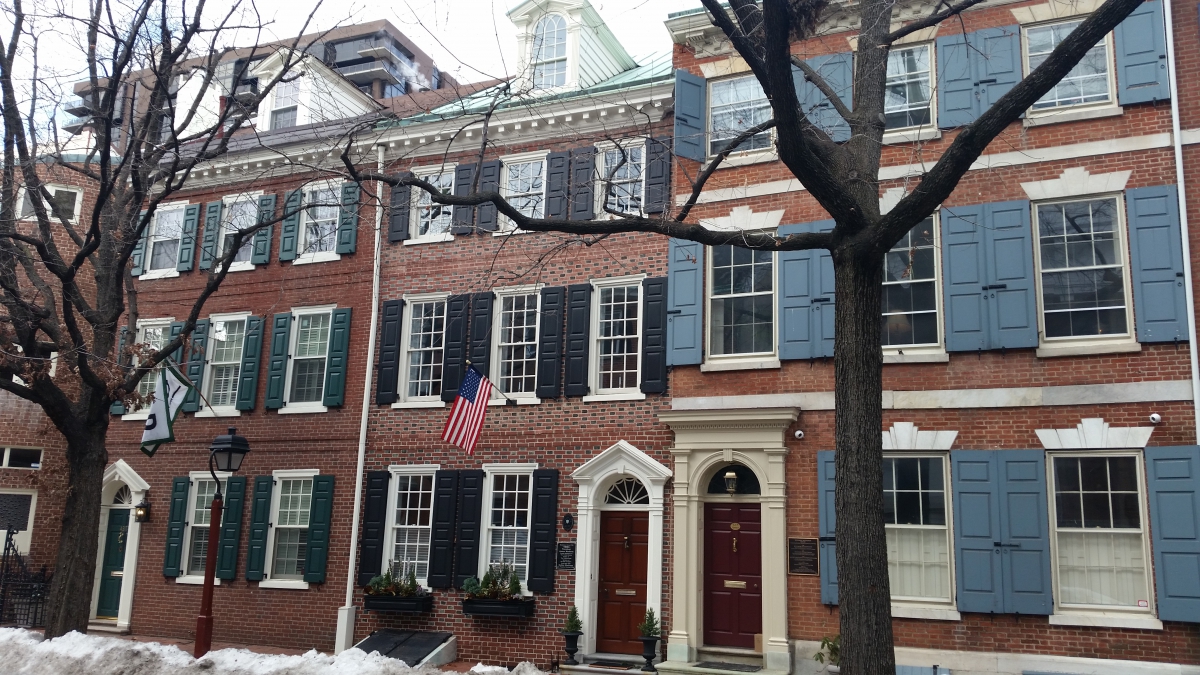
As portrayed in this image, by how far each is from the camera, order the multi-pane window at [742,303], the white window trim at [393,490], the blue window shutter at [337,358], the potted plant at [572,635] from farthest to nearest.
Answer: the blue window shutter at [337,358]
the white window trim at [393,490]
the multi-pane window at [742,303]
the potted plant at [572,635]

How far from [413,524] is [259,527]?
10.5 ft

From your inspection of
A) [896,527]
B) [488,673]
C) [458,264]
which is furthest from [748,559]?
[458,264]

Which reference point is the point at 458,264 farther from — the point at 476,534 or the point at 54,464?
the point at 54,464

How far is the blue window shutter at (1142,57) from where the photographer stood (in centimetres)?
1280

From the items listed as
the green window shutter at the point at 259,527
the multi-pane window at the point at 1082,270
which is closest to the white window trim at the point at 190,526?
the green window shutter at the point at 259,527

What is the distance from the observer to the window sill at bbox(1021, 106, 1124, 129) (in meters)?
13.0

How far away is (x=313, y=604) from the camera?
16.8m

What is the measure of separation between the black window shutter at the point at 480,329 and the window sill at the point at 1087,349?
28.6 ft

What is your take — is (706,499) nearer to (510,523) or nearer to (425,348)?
(510,523)

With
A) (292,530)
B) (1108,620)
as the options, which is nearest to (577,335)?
(292,530)

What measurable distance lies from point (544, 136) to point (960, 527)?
9.45 meters

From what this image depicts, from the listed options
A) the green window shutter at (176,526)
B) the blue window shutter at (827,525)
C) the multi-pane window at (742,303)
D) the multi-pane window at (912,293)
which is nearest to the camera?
the blue window shutter at (827,525)

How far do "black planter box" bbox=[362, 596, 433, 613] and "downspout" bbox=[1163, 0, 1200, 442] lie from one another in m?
11.3

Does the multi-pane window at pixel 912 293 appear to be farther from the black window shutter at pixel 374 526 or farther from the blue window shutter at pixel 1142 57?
the black window shutter at pixel 374 526
